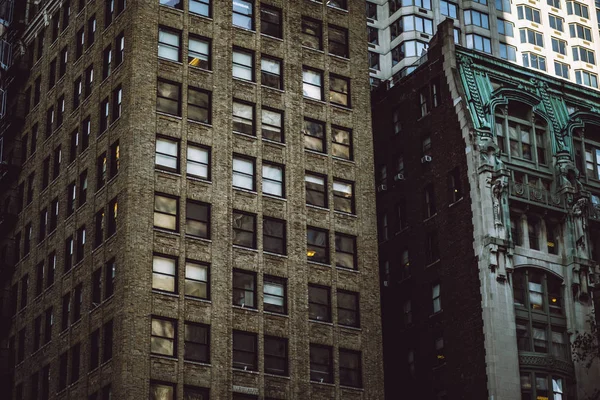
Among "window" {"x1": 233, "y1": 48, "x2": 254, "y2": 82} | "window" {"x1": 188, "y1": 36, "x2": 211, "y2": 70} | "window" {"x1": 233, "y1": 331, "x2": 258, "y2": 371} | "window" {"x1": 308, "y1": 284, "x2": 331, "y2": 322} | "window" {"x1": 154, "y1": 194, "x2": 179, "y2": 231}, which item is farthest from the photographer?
"window" {"x1": 233, "y1": 48, "x2": 254, "y2": 82}

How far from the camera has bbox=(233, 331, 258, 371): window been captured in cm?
6956

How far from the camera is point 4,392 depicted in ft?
263

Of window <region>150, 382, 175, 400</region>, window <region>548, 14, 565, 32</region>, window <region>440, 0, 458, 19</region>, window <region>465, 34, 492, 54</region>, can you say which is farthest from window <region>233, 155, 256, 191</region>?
window <region>548, 14, 565, 32</region>

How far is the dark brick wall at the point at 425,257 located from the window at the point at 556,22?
3647 centimetres

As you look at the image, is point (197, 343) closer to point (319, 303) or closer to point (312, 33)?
point (319, 303)

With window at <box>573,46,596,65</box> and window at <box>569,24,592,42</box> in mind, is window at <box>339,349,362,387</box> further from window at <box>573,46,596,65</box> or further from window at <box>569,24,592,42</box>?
window at <box>569,24,592,42</box>

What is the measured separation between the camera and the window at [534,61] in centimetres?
11666

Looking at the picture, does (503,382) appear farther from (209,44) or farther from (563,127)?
(209,44)

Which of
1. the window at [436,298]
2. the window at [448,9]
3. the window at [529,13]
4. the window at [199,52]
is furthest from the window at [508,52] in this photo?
the window at [199,52]

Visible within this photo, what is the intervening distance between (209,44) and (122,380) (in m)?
21.8

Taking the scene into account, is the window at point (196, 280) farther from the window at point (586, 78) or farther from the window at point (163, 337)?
the window at point (586, 78)

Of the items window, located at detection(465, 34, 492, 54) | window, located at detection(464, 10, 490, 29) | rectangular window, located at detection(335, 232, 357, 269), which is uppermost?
window, located at detection(464, 10, 490, 29)

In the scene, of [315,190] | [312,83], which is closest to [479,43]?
[312,83]

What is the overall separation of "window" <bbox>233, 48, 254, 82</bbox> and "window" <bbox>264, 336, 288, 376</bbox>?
16.2 metres
